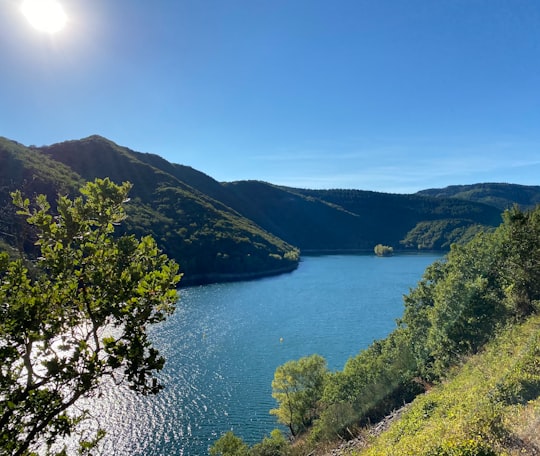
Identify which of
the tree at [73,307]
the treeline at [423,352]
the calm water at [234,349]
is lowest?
the calm water at [234,349]

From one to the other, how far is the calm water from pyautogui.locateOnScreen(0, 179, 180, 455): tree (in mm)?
33305

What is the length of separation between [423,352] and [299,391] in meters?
13.2

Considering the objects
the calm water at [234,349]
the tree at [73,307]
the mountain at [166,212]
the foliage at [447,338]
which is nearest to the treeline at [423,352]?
the foliage at [447,338]

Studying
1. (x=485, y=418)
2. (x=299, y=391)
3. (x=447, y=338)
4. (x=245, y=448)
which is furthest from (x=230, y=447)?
(x=485, y=418)

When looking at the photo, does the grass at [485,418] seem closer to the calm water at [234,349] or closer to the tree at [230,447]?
the tree at [230,447]

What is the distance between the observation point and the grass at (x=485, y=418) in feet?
30.7

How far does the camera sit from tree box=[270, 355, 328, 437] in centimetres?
3625

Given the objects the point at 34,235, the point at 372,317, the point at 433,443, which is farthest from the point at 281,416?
the point at 372,317

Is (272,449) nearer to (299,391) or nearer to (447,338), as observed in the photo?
(299,391)

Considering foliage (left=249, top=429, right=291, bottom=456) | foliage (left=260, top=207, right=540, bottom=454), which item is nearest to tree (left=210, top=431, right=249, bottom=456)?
foliage (left=249, top=429, right=291, bottom=456)

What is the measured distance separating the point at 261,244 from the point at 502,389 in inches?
6124

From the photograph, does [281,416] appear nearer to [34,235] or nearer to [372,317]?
[34,235]

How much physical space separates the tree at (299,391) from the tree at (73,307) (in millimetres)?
33487

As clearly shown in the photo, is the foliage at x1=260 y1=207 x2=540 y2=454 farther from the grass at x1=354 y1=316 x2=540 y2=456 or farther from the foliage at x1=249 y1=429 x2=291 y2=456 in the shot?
the grass at x1=354 y1=316 x2=540 y2=456
